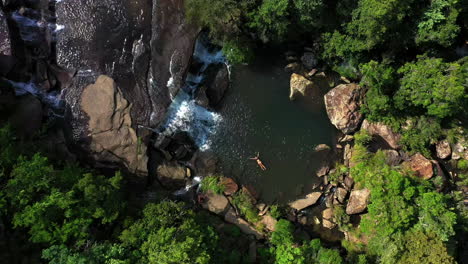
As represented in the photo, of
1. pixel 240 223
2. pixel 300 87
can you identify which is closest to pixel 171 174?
pixel 240 223

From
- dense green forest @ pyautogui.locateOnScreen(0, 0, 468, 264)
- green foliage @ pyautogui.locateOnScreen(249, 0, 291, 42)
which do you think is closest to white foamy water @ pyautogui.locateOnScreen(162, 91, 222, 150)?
dense green forest @ pyautogui.locateOnScreen(0, 0, 468, 264)

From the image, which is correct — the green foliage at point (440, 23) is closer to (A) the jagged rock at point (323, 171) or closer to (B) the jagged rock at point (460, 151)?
(B) the jagged rock at point (460, 151)

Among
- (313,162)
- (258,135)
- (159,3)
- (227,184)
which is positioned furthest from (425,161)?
(159,3)

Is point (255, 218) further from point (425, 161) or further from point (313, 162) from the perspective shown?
point (425, 161)

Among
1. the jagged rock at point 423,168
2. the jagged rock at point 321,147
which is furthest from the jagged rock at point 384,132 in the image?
the jagged rock at point 321,147

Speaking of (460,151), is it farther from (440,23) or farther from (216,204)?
(216,204)

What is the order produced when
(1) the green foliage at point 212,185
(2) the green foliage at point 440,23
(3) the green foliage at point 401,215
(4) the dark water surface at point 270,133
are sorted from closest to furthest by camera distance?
(3) the green foliage at point 401,215 → (2) the green foliage at point 440,23 → (1) the green foliage at point 212,185 → (4) the dark water surface at point 270,133

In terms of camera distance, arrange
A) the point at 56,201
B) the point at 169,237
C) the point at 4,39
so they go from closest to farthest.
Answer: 1. the point at 56,201
2. the point at 169,237
3. the point at 4,39
